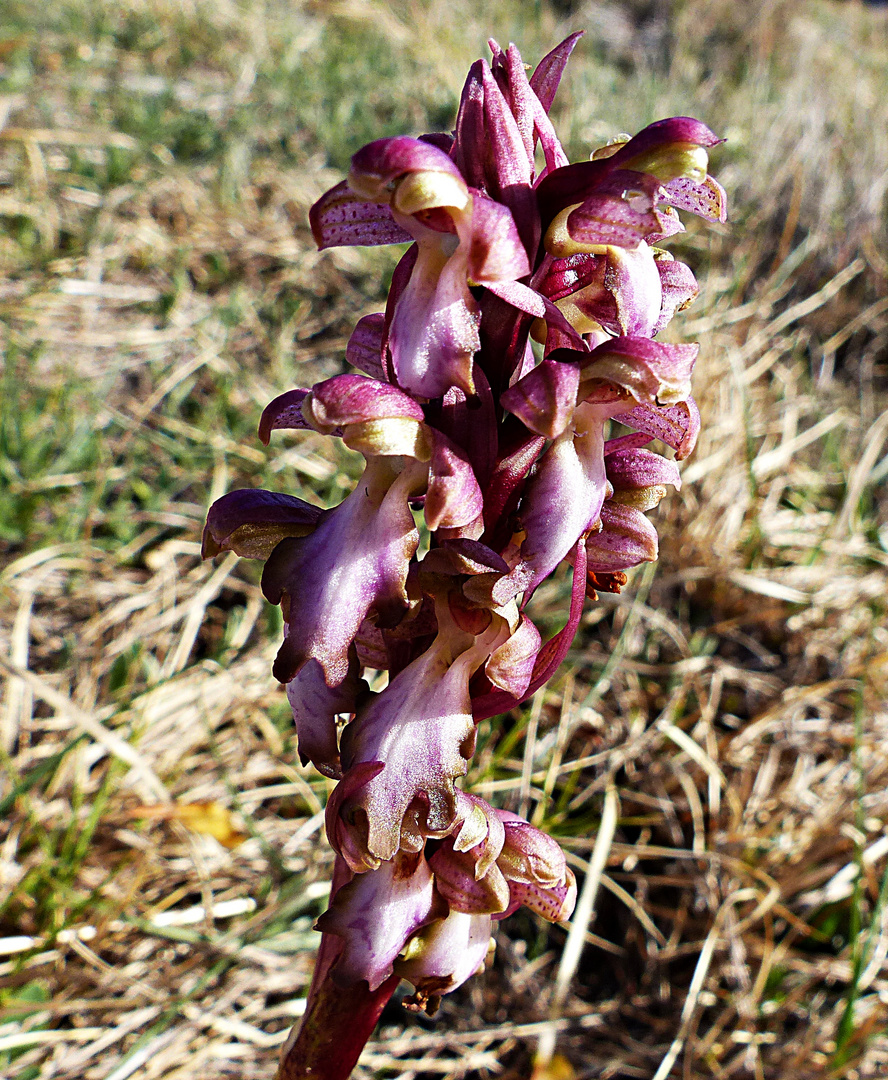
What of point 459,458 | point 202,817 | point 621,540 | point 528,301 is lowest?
point 202,817

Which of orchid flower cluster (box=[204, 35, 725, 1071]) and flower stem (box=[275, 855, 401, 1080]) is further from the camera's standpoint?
flower stem (box=[275, 855, 401, 1080])

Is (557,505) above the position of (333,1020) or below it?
above

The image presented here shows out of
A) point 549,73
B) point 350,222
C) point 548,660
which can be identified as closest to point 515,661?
point 548,660

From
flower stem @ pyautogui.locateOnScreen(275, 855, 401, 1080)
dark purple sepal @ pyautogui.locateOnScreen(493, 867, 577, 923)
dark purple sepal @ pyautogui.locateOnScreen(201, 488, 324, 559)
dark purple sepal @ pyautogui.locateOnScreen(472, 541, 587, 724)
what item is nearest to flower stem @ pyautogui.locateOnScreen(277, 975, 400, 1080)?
flower stem @ pyautogui.locateOnScreen(275, 855, 401, 1080)

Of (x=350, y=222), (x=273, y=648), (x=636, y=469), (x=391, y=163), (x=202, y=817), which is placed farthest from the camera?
(x=273, y=648)

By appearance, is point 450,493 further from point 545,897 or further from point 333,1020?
point 333,1020

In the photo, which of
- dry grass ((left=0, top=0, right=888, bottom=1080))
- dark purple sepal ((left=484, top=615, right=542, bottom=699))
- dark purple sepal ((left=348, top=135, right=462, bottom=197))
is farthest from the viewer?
dry grass ((left=0, top=0, right=888, bottom=1080))

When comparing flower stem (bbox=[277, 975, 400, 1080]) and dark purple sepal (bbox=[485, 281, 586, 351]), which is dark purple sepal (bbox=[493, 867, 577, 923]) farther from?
dark purple sepal (bbox=[485, 281, 586, 351])
